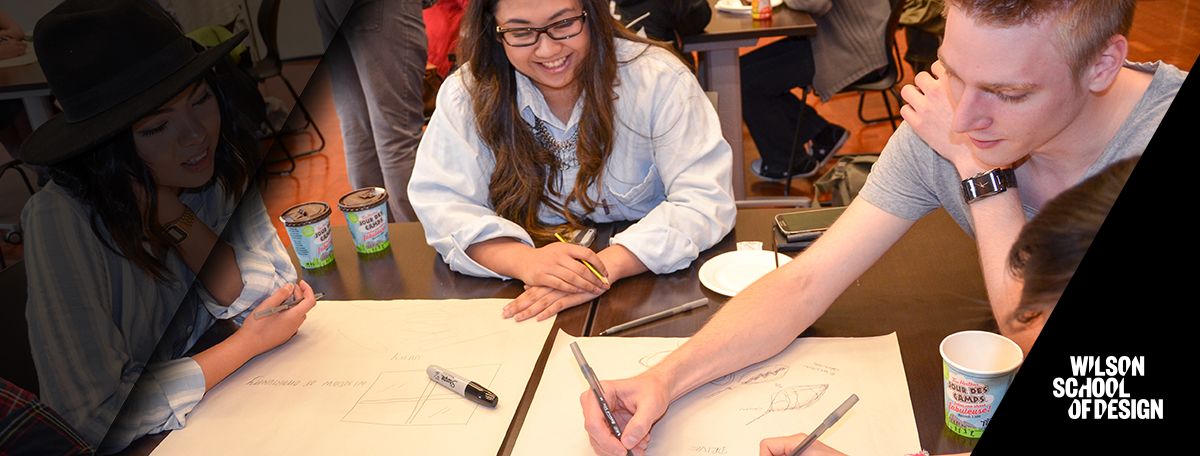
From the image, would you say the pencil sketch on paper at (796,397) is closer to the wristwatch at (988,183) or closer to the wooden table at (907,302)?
the wooden table at (907,302)

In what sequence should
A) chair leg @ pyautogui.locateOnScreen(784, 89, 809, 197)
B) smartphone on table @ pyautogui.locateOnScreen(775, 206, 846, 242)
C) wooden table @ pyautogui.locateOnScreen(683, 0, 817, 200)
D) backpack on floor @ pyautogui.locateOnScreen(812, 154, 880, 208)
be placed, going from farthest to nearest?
chair leg @ pyautogui.locateOnScreen(784, 89, 809, 197) → wooden table @ pyautogui.locateOnScreen(683, 0, 817, 200) → backpack on floor @ pyautogui.locateOnScreen(812, 154, 880, 208) → smartphone on table @ pyautogui.locateOnScreen(775, 206, 846, 242)

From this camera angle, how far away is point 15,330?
0.76 m

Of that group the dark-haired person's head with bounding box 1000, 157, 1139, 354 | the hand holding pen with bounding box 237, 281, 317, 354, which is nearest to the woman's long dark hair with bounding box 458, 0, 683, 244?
the hand holding pen with bounding box 237, 281, 317, 354

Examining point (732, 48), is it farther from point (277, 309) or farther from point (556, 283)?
point (277, 309)

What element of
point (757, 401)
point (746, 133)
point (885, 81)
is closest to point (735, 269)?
point (757, 401)

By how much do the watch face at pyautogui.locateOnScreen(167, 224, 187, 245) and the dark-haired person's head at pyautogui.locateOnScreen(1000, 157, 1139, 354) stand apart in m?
0.61

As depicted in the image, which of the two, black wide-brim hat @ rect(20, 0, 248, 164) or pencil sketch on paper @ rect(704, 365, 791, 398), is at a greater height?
black wide-brim hat @ rect(20, 0, 248, 164)

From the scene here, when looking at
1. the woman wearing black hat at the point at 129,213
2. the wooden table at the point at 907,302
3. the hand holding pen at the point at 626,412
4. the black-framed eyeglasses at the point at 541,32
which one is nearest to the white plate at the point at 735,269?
the wooden table at the point at 907,302

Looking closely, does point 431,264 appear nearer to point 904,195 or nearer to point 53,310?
point 53,310

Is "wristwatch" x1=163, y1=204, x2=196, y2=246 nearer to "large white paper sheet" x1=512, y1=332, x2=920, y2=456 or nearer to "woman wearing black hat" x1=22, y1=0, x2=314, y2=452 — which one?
"woman wearing black hat" x1=22, y1=0, x2=314, y2=452

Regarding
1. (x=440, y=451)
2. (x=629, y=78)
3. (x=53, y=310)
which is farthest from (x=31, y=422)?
(x=629, y=78)

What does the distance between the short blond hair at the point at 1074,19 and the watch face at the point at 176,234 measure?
67 centimetres

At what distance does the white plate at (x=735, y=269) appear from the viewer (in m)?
0.89

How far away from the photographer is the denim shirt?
3.33 feet
